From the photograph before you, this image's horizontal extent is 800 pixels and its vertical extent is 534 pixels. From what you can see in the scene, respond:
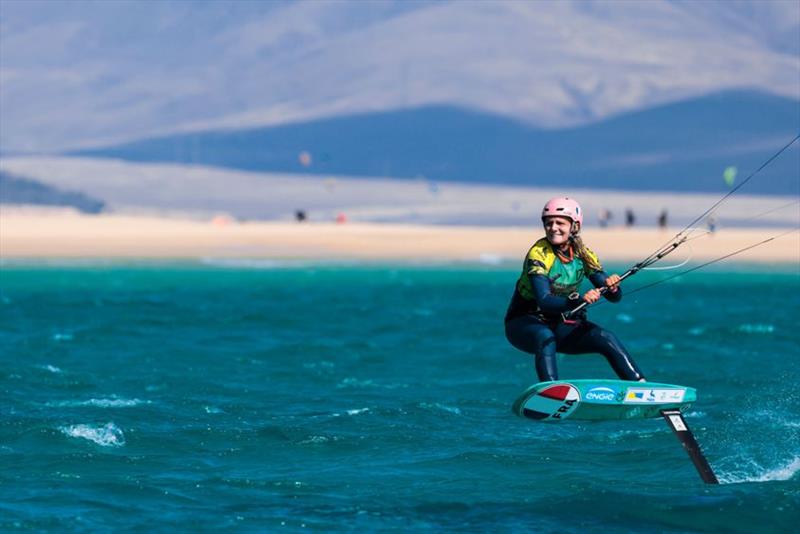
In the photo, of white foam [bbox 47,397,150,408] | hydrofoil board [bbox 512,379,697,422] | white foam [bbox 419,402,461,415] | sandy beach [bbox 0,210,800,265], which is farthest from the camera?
sandy beach [bbox 0,210,800,265]

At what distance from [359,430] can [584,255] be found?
5662mm

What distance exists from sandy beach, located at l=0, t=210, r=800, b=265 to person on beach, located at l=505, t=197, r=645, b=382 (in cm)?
5004

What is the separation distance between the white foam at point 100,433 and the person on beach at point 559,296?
5563 millimetres

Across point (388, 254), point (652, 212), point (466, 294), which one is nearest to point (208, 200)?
point (652, 212)

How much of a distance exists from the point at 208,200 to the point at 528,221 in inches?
2032

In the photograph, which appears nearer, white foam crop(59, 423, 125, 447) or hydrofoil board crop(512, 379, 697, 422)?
hydrofoil board crop(512, 379, 697, 422)

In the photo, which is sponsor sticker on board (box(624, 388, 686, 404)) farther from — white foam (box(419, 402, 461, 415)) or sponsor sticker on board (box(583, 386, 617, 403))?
white foam (box(419, 402, 461, 415))

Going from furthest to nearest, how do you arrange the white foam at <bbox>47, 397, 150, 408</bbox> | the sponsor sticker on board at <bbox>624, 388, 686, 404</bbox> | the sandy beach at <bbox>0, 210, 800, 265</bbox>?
the sandy beach at <bbox>0, 210, 800, 265</bbox> → the white foam at <bbox>47, 397, 150, 408</bbox> → the sponsor sticker on board at <bbox>624, 388, 686, 404</bbox>

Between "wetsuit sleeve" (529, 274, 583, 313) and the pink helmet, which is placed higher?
the pink helmet

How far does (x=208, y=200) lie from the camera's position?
156 metres

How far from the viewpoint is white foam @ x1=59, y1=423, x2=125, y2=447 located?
1861 cm

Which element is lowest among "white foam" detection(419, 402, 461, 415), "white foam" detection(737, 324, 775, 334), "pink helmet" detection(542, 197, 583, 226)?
"pink helmet" detection(542, 197, 583, 226)

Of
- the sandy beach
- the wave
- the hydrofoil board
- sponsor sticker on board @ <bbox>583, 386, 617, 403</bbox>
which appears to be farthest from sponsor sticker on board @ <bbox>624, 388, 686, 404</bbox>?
the sandy beach

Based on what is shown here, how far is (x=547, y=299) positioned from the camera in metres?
14.9
